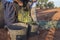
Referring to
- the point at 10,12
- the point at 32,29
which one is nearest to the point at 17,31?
the point at 10,12

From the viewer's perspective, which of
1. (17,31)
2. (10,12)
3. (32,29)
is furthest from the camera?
(32,29)

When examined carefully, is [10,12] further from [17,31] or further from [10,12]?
[17,31]

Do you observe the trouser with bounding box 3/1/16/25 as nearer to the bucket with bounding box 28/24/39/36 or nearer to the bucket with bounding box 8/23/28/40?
the bucket with bounding box 8/23/28/40

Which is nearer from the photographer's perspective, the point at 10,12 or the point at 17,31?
the point at 17,31

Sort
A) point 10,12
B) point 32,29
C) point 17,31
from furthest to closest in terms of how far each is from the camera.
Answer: point 32,29 → point 10,12 → point 17,31

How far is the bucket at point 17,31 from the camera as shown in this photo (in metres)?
4.29

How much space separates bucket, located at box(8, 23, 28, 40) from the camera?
429cm

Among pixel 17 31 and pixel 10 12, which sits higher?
pixel 10 12

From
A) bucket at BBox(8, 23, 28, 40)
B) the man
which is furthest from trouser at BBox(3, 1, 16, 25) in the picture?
bucket at BBox(8, 23, 28, 40)

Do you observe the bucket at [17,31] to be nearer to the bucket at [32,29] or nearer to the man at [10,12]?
the man at [10,12]

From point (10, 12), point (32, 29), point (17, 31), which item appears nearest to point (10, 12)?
point (10, 12)

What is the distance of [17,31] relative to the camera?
4.28 meters

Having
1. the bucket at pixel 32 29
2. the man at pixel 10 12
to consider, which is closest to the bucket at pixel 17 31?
the man at pixel 10 12

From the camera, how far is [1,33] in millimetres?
5070
